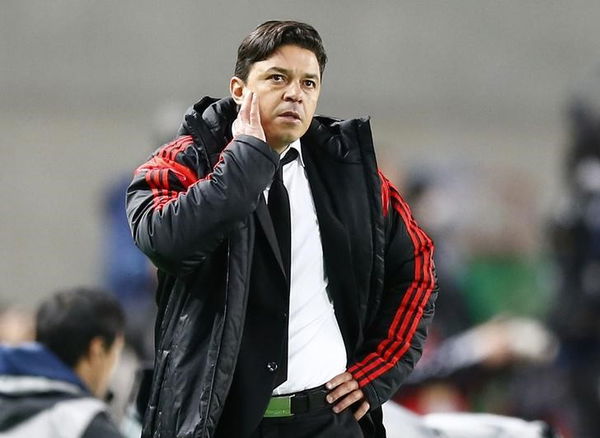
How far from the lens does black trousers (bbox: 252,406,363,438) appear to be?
323 centimetres

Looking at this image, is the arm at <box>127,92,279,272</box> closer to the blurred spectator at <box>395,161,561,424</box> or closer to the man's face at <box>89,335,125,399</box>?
the man's face at <box>89,335,125,399</box>

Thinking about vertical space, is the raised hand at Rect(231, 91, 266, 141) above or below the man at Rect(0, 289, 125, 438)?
above

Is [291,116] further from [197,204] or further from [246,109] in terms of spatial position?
[197,204]

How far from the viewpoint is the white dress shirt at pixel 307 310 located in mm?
3271

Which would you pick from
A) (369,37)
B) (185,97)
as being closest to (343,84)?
(369,37)

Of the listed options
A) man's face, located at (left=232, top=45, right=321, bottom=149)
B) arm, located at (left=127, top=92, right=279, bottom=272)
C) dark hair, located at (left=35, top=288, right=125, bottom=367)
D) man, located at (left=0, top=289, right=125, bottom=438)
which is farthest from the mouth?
dark hair, located at (left=35, top=288, right=125, bottom=367)

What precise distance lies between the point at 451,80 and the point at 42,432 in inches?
285

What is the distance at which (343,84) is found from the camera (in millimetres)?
10594

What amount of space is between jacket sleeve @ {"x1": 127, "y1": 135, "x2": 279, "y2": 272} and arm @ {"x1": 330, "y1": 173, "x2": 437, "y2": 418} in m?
0.46

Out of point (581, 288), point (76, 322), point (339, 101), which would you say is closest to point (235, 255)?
point (76, 322)

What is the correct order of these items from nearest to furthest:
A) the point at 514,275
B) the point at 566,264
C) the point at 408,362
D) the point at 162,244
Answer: the point at 162,244
the point at 408,362
the point at 566,264
the point at 514,275

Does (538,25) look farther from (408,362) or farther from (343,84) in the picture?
(408,362)

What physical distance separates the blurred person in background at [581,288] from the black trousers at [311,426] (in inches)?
163

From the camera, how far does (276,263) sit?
3203 mm
